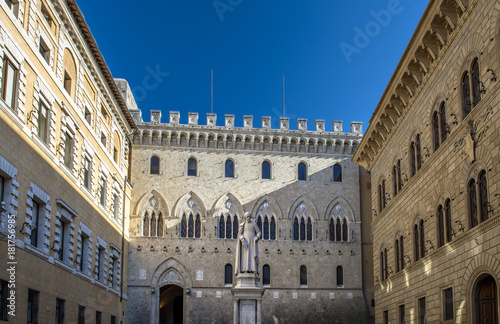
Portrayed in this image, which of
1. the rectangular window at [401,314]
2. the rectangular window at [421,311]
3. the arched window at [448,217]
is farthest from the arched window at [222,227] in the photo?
the arched window at [448,217]

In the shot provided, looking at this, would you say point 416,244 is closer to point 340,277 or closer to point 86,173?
point 86,173

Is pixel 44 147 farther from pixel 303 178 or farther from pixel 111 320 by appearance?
pixel 303 178

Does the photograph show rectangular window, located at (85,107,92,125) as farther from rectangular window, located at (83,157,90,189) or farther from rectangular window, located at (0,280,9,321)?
rectangular window, located at (0,280,9,321)

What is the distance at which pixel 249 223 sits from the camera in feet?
90.1

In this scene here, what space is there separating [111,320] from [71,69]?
51.0 ft

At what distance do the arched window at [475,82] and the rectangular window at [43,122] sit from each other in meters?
15.7

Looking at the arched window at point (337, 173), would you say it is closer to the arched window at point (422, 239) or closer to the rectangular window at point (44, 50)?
the arched window at point (422, 239)

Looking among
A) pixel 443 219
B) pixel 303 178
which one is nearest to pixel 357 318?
pixel 303 178

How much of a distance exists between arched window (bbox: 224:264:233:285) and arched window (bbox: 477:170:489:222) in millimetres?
29384

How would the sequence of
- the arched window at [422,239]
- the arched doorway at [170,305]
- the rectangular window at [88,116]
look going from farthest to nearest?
the arched doorway at [170,305], the rectangular window at [88,116], the arched window at [422,239]

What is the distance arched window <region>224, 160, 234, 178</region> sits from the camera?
47906mm

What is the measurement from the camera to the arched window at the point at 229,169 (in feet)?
157

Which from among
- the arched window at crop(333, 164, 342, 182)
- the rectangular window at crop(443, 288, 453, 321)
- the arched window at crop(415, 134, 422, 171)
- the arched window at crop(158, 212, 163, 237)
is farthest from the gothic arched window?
the rectangular window at crop(443, 288, 453, 321)

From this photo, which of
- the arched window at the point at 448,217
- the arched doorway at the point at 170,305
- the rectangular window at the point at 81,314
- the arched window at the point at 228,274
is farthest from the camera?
the arched doorway at the point at 170,305
